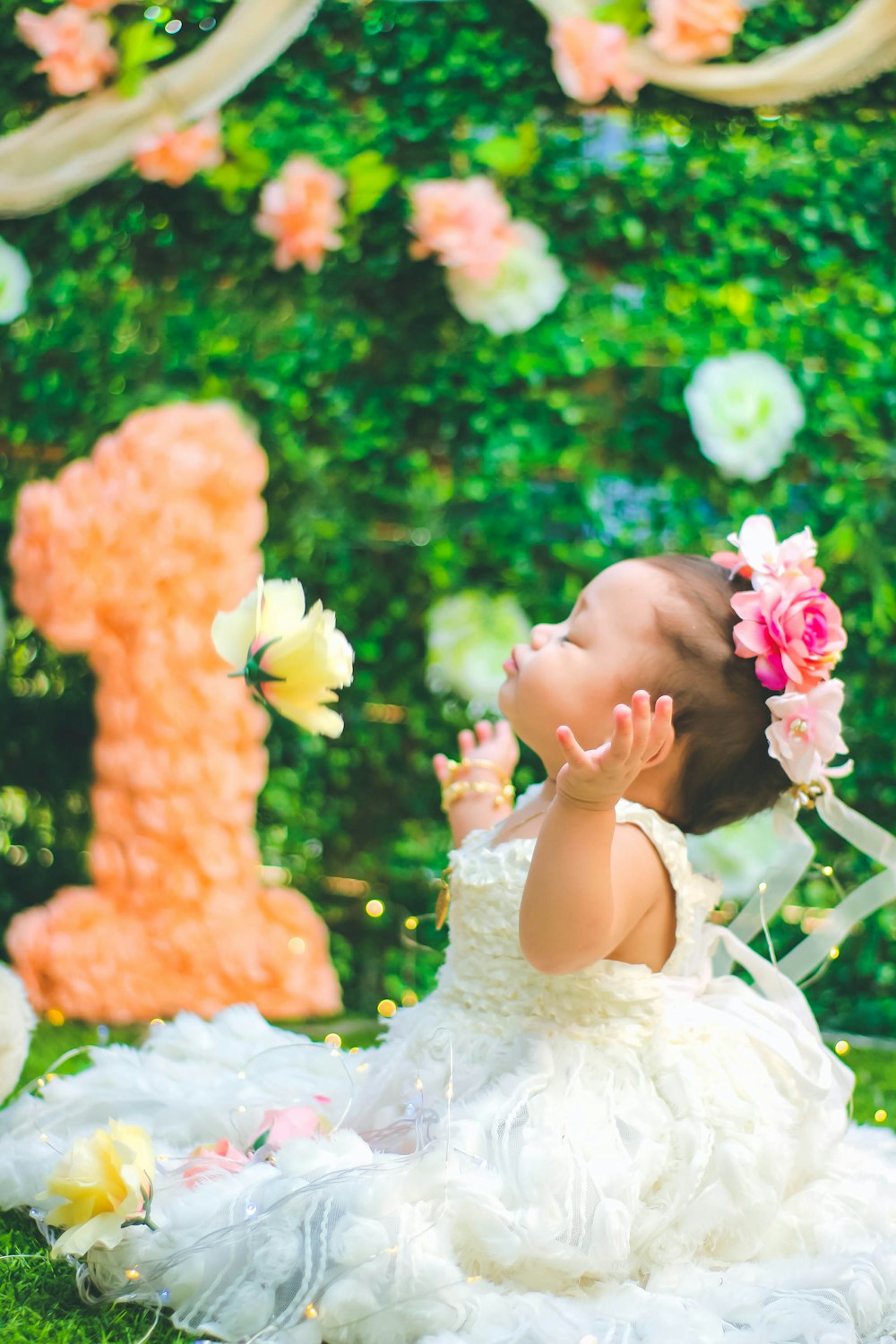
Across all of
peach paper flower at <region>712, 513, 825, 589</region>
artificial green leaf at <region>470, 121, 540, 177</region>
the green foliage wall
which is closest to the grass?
peach paper flower at <region>712, 513, 825, 589</region>

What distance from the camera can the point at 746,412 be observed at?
2734mm

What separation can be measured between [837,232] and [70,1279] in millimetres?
2440

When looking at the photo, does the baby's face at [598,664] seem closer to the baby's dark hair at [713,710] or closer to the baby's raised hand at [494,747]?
the baby's dark hair at [713,710]

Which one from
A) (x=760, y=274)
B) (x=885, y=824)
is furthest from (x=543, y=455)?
(x=885, y=824)

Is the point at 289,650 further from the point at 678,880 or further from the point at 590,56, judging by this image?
the point at 590,56

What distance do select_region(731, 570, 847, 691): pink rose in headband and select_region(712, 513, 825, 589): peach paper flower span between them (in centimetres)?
3

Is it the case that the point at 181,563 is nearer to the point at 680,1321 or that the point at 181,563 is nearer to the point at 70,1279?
the point at 70,1279

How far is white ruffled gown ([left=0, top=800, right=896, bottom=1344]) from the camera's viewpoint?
1.38 meters

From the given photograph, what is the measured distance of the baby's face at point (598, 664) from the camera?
1697 mm

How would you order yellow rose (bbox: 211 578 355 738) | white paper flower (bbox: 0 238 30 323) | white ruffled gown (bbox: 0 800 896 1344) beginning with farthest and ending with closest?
white paper flower (bbox: 0 238 30 323), yellow rose (bbox: 211 578 355 738), white ruffled gown (bbox: 0 800 896 1344)

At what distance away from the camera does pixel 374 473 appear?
2.92m

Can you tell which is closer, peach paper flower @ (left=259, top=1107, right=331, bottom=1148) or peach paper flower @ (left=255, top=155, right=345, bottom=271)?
peach paper flower @ (left=259, top=1107, right=331, bottom=1148)

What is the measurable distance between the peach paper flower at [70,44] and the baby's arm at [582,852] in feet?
6.84

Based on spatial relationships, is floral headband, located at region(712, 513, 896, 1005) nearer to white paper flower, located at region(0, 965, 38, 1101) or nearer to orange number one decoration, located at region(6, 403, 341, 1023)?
white paper flower, located at region(0, 965, 38, 1101)
